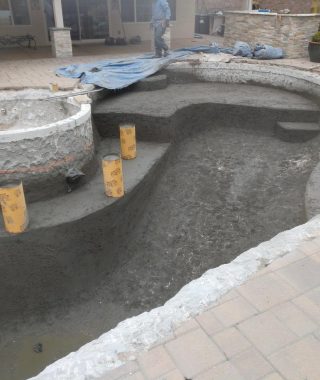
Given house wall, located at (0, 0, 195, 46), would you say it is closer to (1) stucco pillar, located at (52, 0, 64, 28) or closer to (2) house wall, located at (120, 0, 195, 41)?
(2) house wall, located at (120, 0, 195, 41)

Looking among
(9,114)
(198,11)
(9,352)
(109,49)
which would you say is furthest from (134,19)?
(9,352)

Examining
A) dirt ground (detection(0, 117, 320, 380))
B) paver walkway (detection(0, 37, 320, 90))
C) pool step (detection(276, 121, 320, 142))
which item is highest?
paver walkway (detection(0, 37, 320, 90))

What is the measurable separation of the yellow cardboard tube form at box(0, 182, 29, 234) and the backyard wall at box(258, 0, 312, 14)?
15.5 metres

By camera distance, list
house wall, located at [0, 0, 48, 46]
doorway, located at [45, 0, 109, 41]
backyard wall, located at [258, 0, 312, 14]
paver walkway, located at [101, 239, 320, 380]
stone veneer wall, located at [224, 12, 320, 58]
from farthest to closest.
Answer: backyard wall, located at [258, 0, 312, 14], doorway, located at [45, 0, 109, 41], house wall, located at [0, 0, 48, 46], stone veneer wall, located at [224, 12, 320, 58], paver walkway, located at [101, 239, 320, 380]

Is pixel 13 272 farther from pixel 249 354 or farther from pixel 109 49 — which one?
pixel 109 49

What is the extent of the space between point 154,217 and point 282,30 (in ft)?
24.7

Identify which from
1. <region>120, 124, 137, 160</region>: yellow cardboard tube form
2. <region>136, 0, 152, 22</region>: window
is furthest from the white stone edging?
<region>136, 0, 152, 22</region>: window

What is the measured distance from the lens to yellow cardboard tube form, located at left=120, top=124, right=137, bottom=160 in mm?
5793

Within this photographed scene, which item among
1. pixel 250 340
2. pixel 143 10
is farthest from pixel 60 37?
pixel 250 340

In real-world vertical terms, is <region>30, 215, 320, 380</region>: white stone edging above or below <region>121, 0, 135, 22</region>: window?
below

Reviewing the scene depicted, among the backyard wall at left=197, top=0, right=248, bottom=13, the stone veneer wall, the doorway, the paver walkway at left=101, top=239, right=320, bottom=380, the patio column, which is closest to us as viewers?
the paver walkway at left=101, top=239, right=320, bottom=380

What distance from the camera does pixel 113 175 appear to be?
4648 millimetres

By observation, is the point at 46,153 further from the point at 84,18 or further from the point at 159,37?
the point at 84,18

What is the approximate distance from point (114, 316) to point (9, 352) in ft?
4.13
